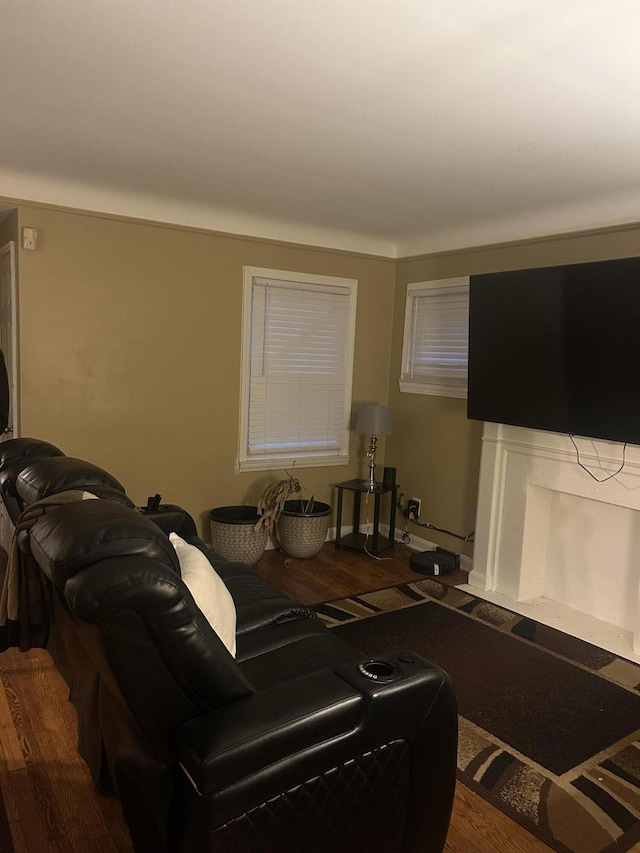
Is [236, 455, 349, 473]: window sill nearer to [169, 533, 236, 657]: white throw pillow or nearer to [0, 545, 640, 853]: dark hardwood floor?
[0, 545, 640, 853]: dark hardwood floor

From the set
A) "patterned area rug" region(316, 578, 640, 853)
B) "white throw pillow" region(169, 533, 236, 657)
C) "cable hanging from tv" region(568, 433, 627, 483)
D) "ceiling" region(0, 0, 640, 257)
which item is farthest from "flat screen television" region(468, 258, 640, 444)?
"white throw pillow" region(169, 533, 236, 657)

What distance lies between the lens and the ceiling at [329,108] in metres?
1.78

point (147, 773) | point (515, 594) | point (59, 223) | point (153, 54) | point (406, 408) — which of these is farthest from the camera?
point (406, 408)

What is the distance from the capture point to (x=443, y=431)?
4.66 metres

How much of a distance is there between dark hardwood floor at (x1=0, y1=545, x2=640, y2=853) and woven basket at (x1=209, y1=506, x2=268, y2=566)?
139 cm

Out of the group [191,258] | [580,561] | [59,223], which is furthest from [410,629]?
[59,223]

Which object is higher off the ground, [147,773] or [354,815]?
[147,773]

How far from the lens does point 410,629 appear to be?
3488 mm

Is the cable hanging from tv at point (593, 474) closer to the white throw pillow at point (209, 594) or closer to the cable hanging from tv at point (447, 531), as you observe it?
the cable hanging from tv at point (447, 531)

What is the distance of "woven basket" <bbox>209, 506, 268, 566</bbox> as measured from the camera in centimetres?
421

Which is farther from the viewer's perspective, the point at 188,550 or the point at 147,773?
the point at 188,550

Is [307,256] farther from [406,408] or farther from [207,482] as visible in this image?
[207,482]

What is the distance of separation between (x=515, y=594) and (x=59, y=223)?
352 centimetres

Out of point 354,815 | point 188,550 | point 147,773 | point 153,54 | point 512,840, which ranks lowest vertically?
point 512,840
